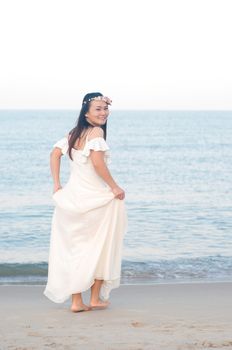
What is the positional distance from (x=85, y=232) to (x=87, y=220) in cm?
10

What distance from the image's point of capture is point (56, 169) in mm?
6707

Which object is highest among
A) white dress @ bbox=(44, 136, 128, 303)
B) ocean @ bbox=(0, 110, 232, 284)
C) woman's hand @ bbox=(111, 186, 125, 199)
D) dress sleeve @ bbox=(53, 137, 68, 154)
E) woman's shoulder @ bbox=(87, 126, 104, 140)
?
woman's shoulder @ bbox=(87, 126, 104, 140)

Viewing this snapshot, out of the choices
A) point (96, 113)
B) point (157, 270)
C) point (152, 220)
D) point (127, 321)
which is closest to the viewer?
point (127, 321)

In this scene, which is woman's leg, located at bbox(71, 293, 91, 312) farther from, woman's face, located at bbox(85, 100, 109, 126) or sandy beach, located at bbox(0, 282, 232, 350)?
woman's face, located at bbox(85, 100, 109, 126)

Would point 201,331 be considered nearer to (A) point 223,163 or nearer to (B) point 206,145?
(A) point 223,163

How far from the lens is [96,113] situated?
21.7ft

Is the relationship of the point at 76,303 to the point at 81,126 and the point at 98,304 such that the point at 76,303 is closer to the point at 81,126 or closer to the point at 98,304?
the point at 98,304

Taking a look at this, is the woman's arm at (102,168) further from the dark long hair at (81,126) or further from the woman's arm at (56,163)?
the woman's arm at (56,163)

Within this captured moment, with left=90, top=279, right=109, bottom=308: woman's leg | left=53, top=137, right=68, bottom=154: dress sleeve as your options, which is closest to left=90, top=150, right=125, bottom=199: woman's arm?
left=53, top=137, right=68, bottom=154: dress sleeve

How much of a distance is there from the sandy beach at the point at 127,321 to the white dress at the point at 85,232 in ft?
0.99

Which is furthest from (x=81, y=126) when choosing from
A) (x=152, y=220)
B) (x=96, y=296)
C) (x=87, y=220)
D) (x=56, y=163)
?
(x=152, y=220)

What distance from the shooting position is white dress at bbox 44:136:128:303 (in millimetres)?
6480

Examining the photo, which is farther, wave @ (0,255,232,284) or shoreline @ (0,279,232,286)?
wave @ (0,255,232,284)

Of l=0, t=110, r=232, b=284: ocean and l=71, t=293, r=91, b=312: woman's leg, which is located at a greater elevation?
l=71, t=293, r=91, b=312: woman's leg
